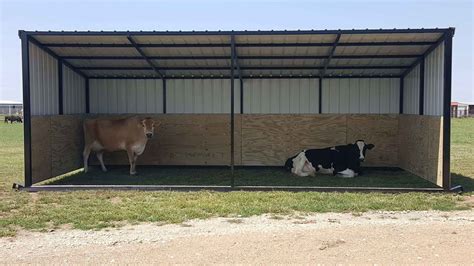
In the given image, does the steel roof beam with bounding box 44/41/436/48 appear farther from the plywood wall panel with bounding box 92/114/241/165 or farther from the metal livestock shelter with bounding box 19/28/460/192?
the plywood wall panel with bounding box 92/114/241/165

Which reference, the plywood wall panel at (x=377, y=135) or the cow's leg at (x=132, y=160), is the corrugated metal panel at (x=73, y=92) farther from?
the plywood wall panel at (x=377, y=135)

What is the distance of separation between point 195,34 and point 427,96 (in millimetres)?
6127

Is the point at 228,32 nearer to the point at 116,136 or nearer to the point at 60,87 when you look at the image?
the point at 116,136

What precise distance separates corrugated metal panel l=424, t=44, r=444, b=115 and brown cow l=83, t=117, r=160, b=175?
24.6ft

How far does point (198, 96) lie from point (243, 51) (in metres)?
3.32

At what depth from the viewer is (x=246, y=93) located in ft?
49.9

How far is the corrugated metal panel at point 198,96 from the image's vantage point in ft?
49.9

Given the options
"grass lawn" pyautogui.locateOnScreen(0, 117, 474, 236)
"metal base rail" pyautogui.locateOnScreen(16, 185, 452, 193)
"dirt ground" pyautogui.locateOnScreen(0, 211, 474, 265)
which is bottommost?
"dirt ground" pyautogui.locateOnScreen(0, 211, 474, 265)

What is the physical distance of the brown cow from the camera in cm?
1369

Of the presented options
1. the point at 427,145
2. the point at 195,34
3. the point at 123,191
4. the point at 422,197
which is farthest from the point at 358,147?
the point at 123,191

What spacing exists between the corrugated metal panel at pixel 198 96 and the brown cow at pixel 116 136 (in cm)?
183

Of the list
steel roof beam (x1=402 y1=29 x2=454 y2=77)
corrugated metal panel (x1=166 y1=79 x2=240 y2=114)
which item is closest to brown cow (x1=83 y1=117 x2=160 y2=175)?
corrugated metal panel (x1=166 y1=79 x2=240 y2=114)

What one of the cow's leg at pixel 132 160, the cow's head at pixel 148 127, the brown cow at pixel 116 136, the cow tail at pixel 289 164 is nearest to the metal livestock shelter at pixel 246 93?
the brown cow at pixel 116 136

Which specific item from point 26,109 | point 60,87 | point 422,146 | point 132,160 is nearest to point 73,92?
point 60,87
